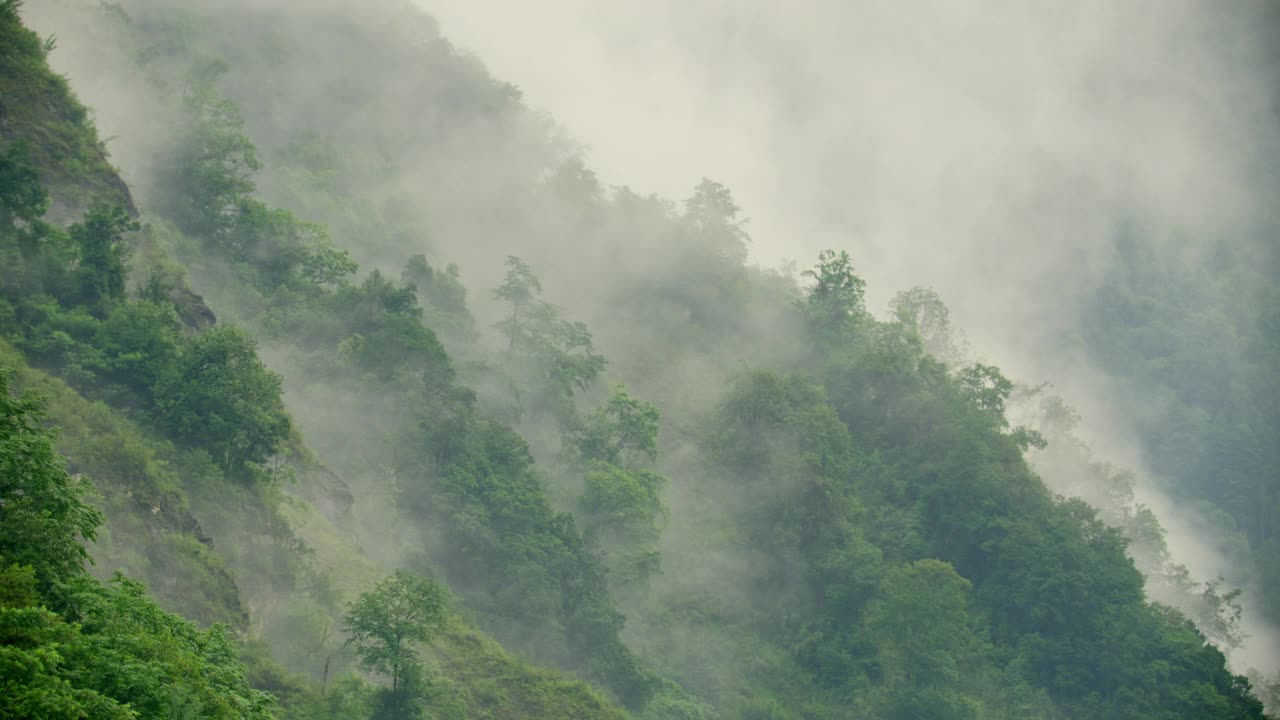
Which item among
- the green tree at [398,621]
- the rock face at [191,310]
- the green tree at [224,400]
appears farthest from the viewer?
the rock face at [191,310]

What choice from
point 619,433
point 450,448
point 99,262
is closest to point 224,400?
point 99,262

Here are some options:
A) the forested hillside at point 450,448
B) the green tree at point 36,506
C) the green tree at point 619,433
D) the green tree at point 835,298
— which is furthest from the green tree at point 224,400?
the green tree at point 835,298

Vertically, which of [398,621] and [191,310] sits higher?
[191,310]

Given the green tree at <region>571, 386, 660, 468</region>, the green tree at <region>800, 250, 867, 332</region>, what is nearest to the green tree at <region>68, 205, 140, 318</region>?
the green tree at <region>571, 386, 660, 468</region>

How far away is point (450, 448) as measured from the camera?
70.2m

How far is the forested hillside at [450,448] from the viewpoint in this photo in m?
45.6

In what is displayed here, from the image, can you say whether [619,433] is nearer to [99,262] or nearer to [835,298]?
[835,298]

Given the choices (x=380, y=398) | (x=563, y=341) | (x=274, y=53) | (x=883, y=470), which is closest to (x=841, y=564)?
(x=883, y=470)

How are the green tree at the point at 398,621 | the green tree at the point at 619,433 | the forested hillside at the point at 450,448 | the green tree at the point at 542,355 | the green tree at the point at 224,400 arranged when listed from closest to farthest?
1. the green tree at the point at 398,621
2. the forested hillside at the point at 450,448
3. the green tree at the point at 224,400
4. the green tree at the point at 619,433
5. the green tree at the point at 542,355

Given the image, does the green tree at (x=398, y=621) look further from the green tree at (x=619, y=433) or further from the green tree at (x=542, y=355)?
the green tree at (x=542, y=355)

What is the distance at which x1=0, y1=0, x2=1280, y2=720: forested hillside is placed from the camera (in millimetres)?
45594

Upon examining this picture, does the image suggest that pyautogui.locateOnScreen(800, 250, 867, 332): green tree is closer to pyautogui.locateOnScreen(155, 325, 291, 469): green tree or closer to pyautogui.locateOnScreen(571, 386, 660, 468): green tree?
pyautogui.locateOnScreen(571, 386, 660, 468): green tree

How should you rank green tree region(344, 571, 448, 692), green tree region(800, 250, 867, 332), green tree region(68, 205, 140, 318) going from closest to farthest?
1. green tree region(344, 571, 448, 692)
2. green tree region(68, 205, 140, 318)
3. green tree region(800, 250, 867, 332)

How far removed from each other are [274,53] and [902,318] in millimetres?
64113
